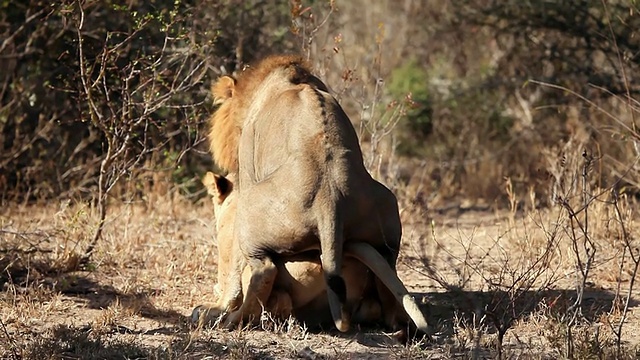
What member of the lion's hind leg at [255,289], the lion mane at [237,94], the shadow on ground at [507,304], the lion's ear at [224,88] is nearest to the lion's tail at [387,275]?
the lion's hind leg at [255,289]

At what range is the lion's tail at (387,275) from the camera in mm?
5871

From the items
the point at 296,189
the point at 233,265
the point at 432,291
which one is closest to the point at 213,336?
the point at 233,265

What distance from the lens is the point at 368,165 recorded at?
940cm

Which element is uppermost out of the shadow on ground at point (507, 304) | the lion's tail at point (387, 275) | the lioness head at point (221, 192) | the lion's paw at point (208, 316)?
the lioness head at point (221, 192)

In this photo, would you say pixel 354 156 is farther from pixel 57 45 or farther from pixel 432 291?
pixel 57 45

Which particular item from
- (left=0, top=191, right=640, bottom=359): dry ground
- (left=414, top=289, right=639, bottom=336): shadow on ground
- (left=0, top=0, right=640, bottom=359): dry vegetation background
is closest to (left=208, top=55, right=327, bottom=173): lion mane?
(left=0, top=0, right=640, bottom=359): dry vegetation background

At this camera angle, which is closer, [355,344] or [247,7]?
[355,344]

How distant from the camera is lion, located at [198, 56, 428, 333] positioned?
19.6 ft

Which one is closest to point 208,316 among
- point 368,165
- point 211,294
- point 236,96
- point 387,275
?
point 211,294

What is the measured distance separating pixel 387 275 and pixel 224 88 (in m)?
2.15

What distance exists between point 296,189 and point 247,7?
202 inches

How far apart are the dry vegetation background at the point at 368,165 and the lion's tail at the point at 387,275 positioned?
23 cm

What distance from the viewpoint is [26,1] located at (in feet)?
32.8

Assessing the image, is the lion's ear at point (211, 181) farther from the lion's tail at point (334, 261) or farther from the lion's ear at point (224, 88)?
the lion's tail at point (334, 261)
